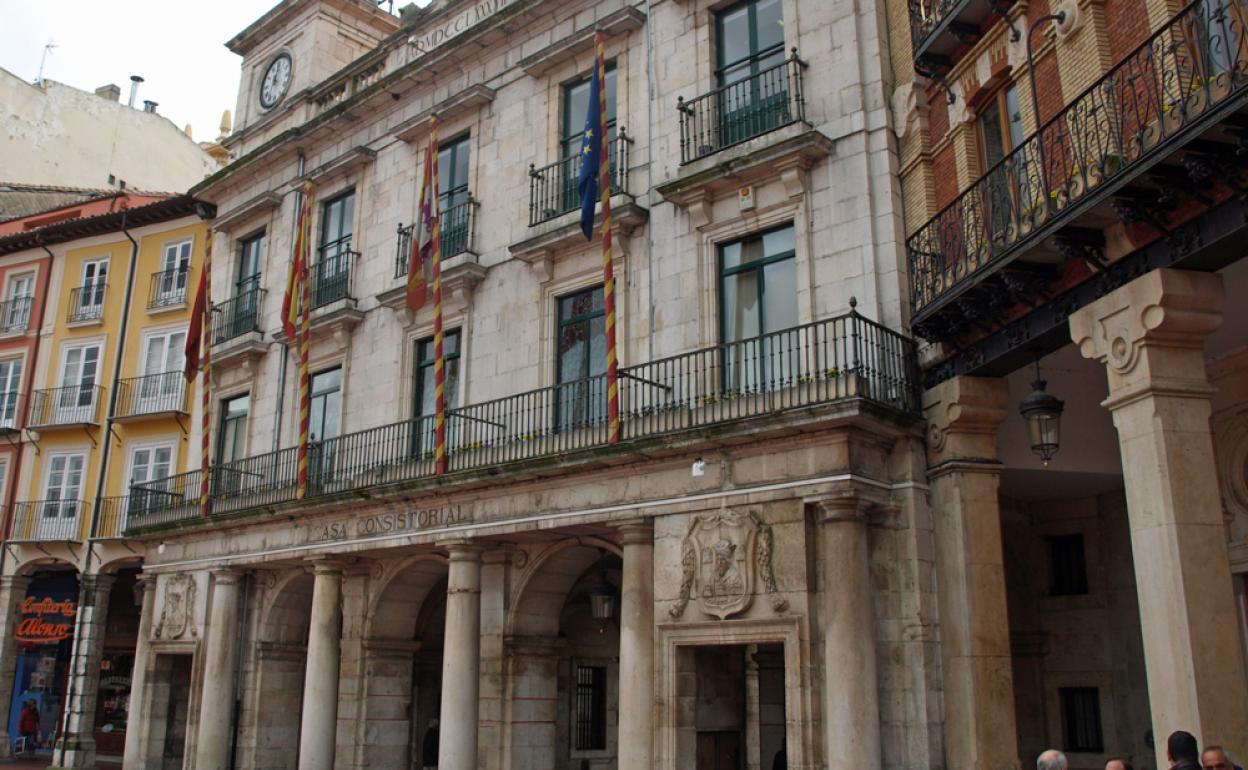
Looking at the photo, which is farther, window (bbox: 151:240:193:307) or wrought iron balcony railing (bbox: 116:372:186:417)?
window (bbox: 151:240:193:307)

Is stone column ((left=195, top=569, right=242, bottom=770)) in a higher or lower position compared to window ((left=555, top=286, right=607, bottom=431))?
lower

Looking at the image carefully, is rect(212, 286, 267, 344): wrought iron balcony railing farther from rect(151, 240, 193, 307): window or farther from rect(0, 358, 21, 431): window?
rect(0, 358, 21, 431): window

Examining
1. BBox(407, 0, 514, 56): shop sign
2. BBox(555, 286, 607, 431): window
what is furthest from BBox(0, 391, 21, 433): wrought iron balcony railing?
BBox(555, 286, 607, 431): window

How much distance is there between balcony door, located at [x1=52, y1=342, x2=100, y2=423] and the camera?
90.8 feet

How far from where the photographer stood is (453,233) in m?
18.7

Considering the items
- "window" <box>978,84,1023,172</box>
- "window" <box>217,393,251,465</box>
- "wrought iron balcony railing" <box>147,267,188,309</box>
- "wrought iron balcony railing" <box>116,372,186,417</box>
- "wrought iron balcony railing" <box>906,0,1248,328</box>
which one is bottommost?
"wrought iron balcony railing" <box>906,0,1248,328</box>

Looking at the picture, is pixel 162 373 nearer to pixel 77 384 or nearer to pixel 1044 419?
pixel 77 384

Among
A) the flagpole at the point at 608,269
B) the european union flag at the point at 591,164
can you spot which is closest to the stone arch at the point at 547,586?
the flagpole at the point at 608,269

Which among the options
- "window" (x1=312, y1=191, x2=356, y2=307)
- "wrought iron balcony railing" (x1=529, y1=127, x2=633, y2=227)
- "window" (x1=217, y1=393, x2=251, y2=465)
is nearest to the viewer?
"wrought iron balcony railing" (x1=529, y1=127, x2=633, y2=227)

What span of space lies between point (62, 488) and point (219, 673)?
35.1 feet

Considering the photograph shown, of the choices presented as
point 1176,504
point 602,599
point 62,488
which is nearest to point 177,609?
point 62,488

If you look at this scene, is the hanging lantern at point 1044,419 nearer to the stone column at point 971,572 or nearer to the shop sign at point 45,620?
the stone column at point 971,572

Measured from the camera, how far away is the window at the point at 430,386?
58.2 ft

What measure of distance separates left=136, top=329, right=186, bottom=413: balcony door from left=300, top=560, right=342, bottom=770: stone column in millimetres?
9767
